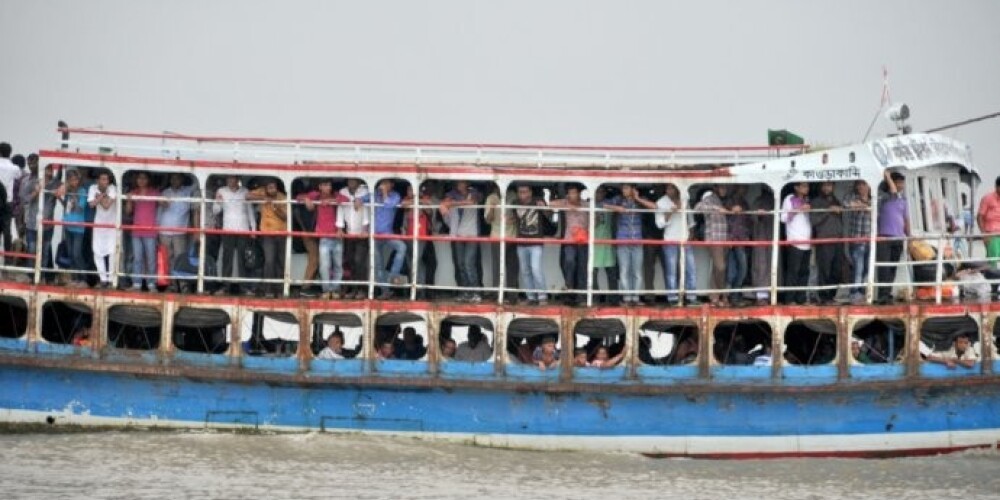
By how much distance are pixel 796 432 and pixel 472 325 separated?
4417mm

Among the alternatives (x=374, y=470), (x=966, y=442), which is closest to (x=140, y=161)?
(x=374, y=470)

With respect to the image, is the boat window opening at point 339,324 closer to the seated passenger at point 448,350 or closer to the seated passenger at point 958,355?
the seated passenger at point 448,350

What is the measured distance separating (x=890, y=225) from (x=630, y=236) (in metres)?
3.36

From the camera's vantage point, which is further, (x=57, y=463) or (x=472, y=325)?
(x=472, y=325)

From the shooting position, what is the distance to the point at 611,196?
102ft

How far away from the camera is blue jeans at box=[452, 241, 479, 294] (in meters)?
30.9

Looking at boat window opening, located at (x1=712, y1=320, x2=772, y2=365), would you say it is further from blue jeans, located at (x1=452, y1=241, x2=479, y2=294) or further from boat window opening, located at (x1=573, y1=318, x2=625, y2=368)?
blue jeans, located at (x1=452, y1=241, x2=479, y2=294)

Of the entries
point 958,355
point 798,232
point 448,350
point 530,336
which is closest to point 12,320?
point 448,350

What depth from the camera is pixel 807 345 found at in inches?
1222

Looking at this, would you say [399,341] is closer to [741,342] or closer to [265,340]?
[265,340]

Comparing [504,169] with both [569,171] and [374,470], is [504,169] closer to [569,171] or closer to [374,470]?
[569,171]

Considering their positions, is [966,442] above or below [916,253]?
below

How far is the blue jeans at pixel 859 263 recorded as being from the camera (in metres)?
30.5

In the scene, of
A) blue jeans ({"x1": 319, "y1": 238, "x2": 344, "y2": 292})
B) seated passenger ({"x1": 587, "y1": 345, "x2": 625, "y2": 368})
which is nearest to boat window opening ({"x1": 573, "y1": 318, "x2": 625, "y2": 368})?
seated passenger ({"x1": 587, "y1": 345, "x2": 625, "y2": 368})
